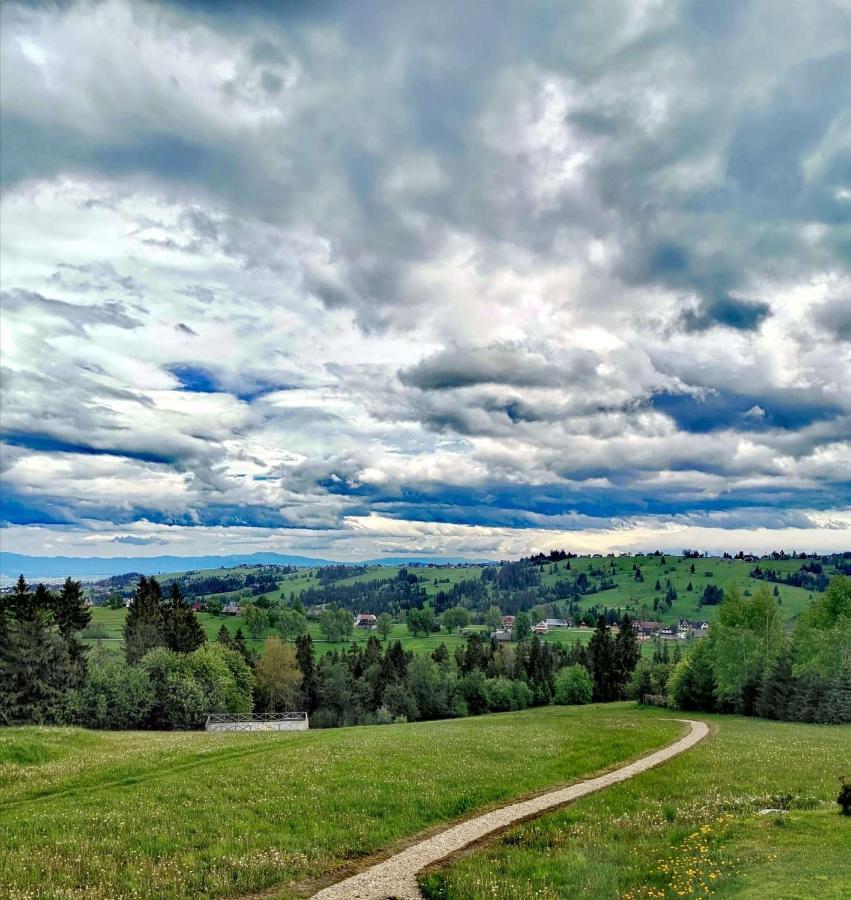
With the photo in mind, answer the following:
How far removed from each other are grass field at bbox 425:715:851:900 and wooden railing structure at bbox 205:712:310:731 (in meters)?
61.6

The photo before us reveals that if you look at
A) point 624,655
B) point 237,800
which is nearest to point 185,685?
point 237,800

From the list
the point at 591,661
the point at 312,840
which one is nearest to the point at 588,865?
the point at 312,840

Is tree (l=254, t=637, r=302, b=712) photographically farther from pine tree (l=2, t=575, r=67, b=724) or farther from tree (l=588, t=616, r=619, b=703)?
tree (l=588, t=616, r=619, b=703)

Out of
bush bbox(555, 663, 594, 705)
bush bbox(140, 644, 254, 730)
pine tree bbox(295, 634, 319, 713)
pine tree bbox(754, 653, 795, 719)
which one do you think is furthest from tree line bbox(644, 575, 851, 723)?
pine tree bbox(295, 634, 319, 713)

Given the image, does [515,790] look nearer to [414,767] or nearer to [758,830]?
[414,767]

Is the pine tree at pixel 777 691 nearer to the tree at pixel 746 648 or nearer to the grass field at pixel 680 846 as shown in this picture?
the tree at pixel 746 648

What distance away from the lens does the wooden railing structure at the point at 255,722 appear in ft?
257

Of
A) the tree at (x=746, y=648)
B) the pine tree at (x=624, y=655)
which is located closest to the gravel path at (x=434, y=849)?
the tree at (x=746, y=648)

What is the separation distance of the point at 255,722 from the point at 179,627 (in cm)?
3176

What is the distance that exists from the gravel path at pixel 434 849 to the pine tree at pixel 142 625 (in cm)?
9061

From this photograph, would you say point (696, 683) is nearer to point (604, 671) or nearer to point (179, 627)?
point (604, 671)

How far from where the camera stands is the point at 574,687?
440 ft

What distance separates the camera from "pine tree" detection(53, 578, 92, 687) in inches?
3432

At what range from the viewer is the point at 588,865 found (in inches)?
669
